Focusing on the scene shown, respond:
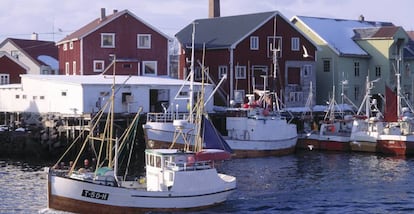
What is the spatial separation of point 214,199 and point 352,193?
26.6ft

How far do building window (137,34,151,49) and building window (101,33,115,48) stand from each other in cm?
235

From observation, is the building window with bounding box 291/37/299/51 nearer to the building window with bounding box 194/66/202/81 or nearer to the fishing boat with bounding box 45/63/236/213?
the building window with bounding box 194/66/202/81

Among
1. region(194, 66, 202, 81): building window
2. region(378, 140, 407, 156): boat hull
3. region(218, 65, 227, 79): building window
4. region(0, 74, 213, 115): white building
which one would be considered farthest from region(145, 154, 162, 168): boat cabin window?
region(194, 66, 202, 81): building window

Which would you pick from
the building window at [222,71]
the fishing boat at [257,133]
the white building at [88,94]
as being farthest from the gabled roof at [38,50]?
the fishing boat at [257,133]

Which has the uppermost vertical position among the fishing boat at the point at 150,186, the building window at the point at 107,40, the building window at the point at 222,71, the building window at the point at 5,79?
the building window at the point at 107,40

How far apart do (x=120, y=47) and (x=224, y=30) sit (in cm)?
1139

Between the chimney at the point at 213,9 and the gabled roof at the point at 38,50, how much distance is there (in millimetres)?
17481

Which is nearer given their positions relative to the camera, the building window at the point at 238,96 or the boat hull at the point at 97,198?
the boat hull at the point at 97,198

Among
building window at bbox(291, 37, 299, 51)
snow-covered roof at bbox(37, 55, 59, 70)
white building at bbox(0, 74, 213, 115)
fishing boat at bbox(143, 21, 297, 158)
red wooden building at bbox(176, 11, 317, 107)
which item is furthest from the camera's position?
snow-covered roof at bbox(37, 55, 59, 70)

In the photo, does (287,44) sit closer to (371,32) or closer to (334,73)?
(334,73)

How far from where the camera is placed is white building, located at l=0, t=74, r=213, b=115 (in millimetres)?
51344

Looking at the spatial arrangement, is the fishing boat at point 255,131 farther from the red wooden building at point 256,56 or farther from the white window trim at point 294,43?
the white window trim at point 294,43

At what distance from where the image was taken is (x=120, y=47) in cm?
6228

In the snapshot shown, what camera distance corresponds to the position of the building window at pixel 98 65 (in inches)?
2422
